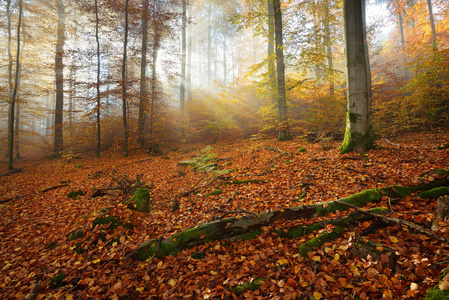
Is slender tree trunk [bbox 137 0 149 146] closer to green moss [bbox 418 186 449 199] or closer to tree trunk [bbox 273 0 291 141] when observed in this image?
tree trunk [bbox 273 0 291 141]

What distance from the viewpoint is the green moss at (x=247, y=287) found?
7.99ft

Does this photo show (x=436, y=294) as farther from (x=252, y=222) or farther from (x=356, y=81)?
(x=356, y=81)

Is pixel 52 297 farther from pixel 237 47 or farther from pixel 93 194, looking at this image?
pixel 237 47

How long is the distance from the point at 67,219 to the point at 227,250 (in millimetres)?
4604

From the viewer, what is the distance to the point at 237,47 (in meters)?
28.8

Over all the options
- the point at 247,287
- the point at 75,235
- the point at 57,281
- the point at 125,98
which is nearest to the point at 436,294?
the point at 247,287

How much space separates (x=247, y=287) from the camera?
2.46 m

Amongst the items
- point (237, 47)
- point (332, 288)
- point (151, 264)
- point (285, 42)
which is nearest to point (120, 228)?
point (151, 264)

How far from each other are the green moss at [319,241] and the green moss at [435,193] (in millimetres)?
1703

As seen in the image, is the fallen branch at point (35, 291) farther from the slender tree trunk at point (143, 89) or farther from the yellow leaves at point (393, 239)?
the slender tree trunk at point (143, 89)

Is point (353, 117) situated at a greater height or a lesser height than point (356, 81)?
lesser

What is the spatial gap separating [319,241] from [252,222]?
115 cm

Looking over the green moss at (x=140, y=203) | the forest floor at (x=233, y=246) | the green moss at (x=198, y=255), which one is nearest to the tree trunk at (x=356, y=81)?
the forest floor at (x=233, y=246)

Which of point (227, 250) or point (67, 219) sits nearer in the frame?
point (227, 250)
